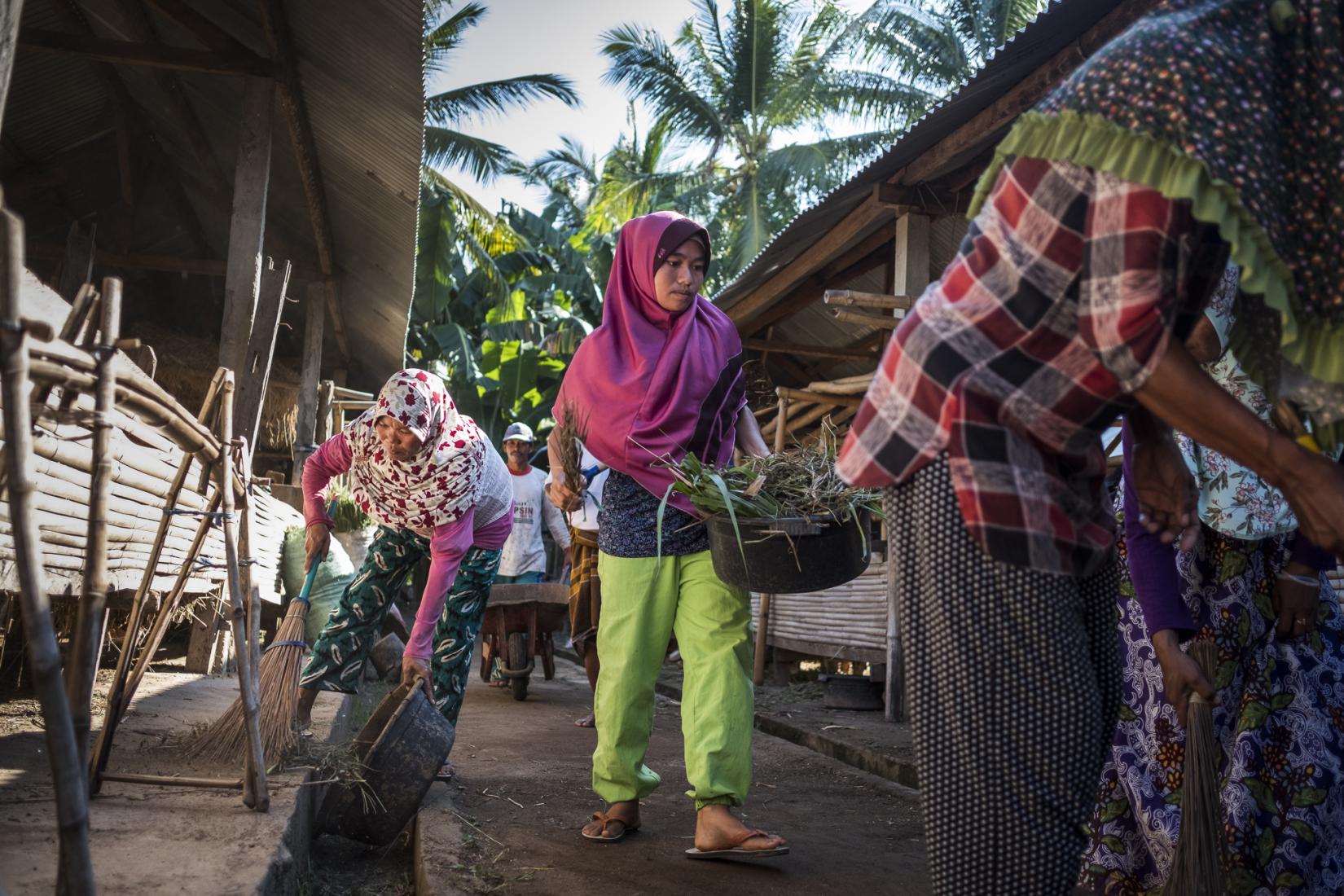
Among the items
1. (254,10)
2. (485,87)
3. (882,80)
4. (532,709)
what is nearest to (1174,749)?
(532,709)

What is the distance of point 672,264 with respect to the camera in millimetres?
3789

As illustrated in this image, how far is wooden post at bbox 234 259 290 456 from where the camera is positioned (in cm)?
541

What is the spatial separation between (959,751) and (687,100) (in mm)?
27656

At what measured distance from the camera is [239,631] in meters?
3.10

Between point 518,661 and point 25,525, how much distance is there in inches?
274

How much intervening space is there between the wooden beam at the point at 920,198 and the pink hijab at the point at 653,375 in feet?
10.1

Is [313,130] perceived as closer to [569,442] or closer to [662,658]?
[569,442]

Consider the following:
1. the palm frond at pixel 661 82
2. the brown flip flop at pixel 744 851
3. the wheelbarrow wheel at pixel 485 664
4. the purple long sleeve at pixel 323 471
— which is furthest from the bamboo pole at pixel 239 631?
the palm frond at pixel 661 82

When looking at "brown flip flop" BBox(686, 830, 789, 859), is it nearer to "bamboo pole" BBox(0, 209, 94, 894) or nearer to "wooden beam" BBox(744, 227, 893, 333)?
"bamboo pole" BBox(0, 209, 94, 894)

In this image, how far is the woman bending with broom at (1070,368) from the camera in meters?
1.52

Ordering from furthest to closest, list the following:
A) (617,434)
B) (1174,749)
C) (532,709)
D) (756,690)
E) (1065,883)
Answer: (756,690)
(532,709)
(617,434)
(1174,749)
(1065,883)

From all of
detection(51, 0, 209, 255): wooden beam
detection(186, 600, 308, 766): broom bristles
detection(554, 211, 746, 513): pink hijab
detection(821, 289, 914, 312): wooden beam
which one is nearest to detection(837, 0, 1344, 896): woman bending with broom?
detection(554, 211, 746, 513): pink hijab

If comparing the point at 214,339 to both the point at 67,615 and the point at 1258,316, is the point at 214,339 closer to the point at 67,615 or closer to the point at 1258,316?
the point at 67,615

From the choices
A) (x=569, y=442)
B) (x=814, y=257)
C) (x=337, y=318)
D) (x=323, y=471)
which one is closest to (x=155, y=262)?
(x=337, y=318)
